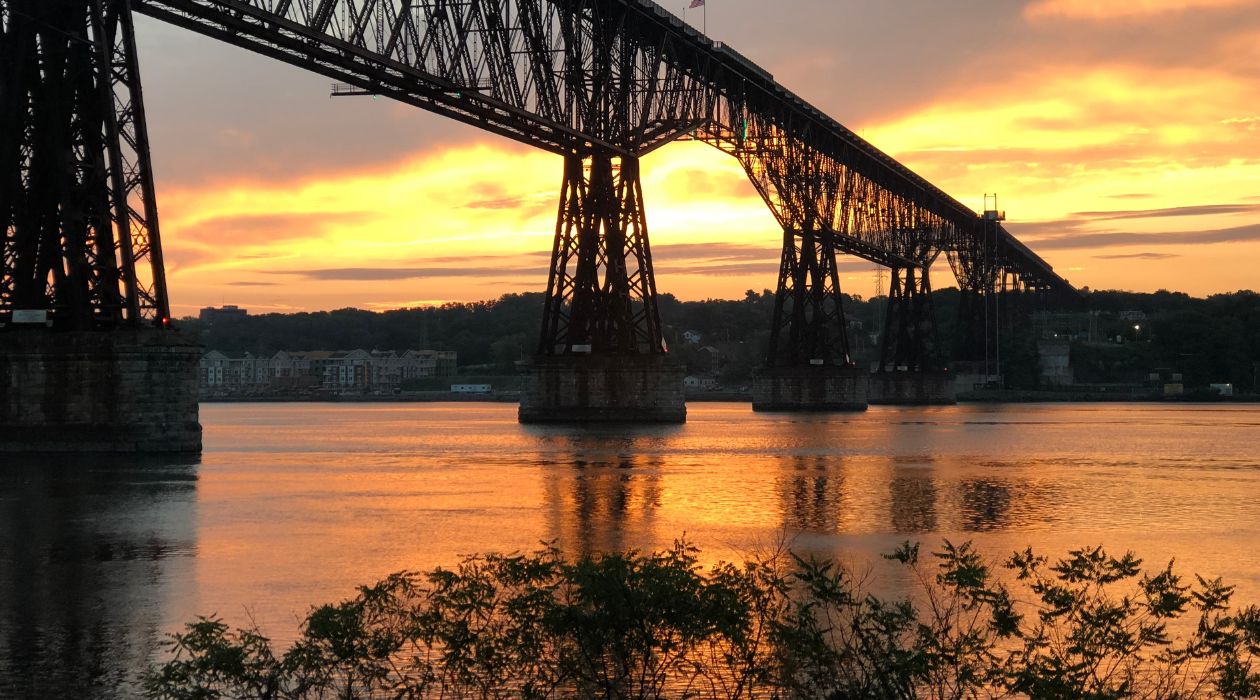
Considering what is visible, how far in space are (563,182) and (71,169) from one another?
3658 centimetres

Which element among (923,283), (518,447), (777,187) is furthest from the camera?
(923,283)

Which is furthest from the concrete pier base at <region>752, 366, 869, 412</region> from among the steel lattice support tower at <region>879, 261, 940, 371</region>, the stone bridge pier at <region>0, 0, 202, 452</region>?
the stone bridge pier at <region>0, 0, 202, 452</region>

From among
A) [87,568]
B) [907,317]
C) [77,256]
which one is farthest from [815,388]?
[87,568]

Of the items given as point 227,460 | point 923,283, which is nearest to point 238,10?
point 227,460

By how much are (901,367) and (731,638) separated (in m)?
145

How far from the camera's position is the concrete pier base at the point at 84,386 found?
45.7 metres

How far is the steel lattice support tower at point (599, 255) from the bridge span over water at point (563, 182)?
12 cm

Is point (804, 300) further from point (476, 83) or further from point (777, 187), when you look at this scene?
point (476, 83)

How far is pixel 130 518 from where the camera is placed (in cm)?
3325

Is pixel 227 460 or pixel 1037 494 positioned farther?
pixel 227 460

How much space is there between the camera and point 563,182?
80312 mm

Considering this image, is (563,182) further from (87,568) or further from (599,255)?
(87,568)

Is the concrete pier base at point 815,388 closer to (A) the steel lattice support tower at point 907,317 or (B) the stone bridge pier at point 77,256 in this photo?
(A) the steel lattice support tower at point 907,317

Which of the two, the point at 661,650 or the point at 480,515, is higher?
the point at 661,650
